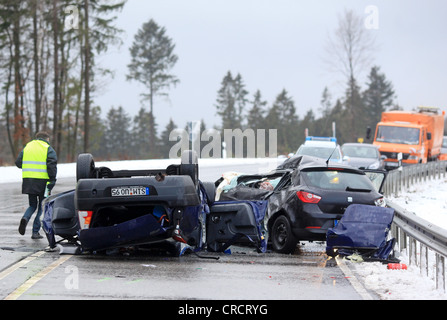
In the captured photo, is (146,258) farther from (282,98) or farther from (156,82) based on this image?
(282,98)

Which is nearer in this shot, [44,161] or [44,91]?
[44,161]

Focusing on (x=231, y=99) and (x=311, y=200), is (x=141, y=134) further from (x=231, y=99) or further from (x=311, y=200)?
(x=311, y=200)

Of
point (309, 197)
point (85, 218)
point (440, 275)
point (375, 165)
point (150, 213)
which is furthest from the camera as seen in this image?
point (375, 165)

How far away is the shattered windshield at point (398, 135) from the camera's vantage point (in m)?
34.9

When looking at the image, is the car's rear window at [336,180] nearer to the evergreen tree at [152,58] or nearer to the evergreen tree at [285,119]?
the evergreen tree at [152,58]

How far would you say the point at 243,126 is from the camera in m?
114

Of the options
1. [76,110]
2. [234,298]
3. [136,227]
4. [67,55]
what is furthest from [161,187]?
[76,110]

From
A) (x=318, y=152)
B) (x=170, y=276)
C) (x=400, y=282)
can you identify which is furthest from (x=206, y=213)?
(x=318, y=152)

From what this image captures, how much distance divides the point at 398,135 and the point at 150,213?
90.5ft

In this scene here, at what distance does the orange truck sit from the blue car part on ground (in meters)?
24.1

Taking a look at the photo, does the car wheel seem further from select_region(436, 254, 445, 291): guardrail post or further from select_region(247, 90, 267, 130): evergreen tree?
select_region(247, 90, 267, 130): evergreen tree

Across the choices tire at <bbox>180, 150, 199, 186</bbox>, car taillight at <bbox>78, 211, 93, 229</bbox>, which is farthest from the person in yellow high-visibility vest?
tire at <bbox>180, 150, 199, 186</bbox>

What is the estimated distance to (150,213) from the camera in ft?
31.7

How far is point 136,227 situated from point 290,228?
2.58 metres
